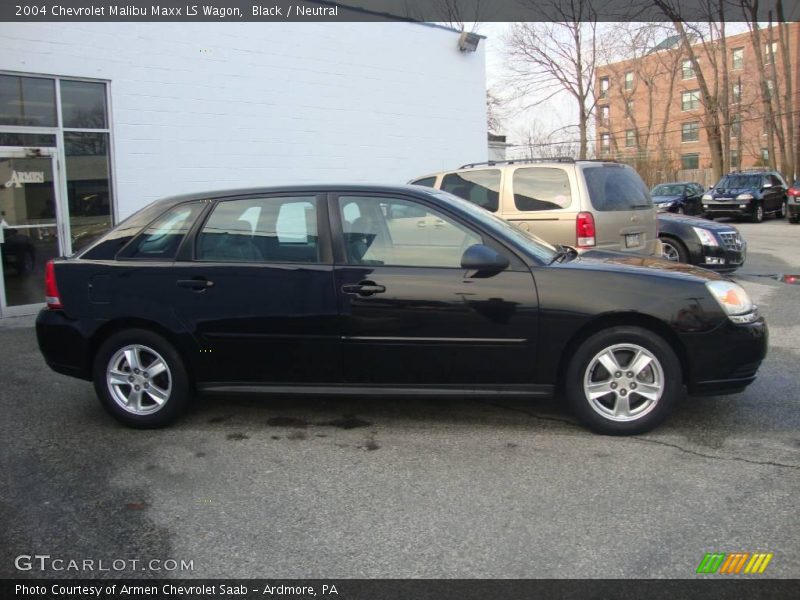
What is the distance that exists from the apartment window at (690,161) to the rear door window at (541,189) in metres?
53.7

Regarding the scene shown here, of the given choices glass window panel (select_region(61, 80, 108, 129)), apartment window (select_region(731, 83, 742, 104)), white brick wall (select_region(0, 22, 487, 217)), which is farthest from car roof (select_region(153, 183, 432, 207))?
apartment window (select_region(731, 83, 742, 104))

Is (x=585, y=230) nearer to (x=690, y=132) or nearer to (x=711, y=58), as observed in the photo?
(x=711, y=58)

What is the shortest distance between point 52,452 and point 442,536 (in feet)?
8.97

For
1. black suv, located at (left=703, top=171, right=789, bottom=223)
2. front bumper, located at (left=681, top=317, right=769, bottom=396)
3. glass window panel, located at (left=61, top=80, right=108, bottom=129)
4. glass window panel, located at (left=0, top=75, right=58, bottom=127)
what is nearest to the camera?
front bumper, located at (left=681, top=317, right=769, bottom=396)

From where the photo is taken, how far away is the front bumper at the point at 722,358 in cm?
425

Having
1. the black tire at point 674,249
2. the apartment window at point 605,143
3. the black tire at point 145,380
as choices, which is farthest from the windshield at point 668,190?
the apartment window at point 605,143

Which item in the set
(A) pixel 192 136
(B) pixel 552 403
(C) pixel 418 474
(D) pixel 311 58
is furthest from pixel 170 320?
(D) pixel 311 58

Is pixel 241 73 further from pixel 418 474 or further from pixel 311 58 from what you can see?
pixel 418 474

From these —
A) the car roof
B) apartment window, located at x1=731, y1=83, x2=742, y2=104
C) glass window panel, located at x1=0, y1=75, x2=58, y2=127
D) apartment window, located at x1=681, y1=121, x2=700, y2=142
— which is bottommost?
the car roof

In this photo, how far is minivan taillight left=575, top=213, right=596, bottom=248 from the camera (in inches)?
296

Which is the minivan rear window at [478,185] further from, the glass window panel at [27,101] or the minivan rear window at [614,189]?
the glass window panel at [27,101]

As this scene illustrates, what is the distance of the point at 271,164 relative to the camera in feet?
39.4

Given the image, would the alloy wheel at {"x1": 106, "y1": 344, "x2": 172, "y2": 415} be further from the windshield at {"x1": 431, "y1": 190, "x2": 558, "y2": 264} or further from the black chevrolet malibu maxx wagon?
the windshield at {"x1": 431, "y1": 190, "x2": 558, "y2": 264}

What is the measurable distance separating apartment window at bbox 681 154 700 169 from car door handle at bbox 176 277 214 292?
58.2 meters
